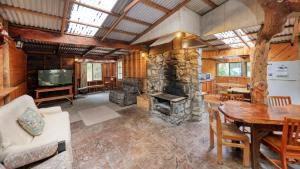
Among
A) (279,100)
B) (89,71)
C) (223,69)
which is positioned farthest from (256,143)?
(89,71)

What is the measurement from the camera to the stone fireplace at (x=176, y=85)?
3936 millimetres

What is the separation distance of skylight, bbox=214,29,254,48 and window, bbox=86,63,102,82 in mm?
8010

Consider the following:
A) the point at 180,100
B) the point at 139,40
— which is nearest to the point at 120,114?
the point at 180,100

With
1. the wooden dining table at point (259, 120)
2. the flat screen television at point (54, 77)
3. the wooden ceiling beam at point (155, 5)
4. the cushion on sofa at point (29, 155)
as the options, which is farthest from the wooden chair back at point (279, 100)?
the flat screen television at point (54, 77)

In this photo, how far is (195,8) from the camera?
3871mm

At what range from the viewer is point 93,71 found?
381 inches

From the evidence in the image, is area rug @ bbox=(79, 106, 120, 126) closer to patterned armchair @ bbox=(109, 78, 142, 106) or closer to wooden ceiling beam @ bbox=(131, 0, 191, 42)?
patterned armchair @ bbox=(109, 78, 142, 106)

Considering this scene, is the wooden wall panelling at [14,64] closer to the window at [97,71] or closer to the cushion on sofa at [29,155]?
the cushion on sofa at [29,155]

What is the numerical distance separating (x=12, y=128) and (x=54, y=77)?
17.8 ft

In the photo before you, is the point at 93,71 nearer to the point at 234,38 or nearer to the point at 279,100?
the point at 234,38

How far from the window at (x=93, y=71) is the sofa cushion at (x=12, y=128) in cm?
768

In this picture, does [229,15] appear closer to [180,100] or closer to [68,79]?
[180,100]

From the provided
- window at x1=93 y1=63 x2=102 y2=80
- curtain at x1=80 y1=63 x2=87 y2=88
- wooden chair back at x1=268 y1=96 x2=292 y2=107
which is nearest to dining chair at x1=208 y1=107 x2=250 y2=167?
wooden chair back at x1=268 y1=96 x2=292 y2=107

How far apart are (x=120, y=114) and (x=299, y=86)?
5.95m
